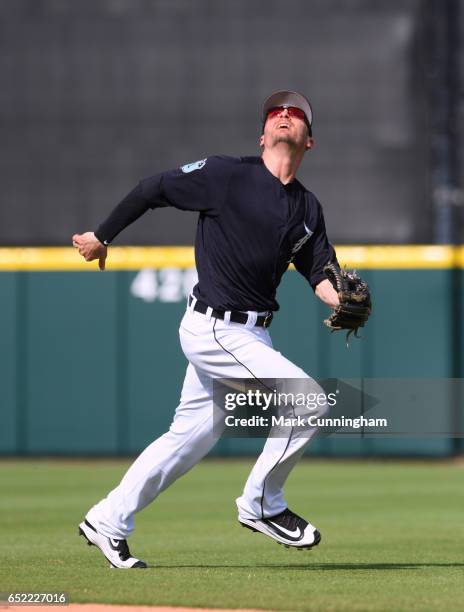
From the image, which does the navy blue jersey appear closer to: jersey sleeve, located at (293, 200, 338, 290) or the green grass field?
jersey sleeve, located at (293, 200, 338, 290)

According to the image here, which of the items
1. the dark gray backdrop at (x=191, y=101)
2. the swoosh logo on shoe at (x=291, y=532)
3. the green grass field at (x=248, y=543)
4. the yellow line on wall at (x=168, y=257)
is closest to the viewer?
the green grass field at (x=248, y=543)

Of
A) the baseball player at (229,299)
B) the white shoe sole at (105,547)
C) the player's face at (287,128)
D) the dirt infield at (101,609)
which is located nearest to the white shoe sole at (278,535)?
the baseball player at (229,299)

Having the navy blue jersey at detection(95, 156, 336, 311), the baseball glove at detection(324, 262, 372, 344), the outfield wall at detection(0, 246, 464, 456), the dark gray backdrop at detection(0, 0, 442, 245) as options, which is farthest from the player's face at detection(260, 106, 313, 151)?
the outfield wall at detection(0, 246, 464, 456)

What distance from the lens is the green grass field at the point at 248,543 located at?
475cm

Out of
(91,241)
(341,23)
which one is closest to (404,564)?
(91,241)

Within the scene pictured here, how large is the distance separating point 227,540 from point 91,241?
2.22 metres

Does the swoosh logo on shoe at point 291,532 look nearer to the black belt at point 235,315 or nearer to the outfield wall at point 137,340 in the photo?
the black belt at point 235,315

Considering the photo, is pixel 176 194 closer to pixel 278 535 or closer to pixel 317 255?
pixel 317 255

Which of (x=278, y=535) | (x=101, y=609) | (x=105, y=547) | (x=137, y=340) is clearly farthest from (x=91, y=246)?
(x=137, y=340)

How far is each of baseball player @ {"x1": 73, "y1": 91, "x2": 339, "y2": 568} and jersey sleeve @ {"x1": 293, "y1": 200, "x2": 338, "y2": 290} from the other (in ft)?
0.28

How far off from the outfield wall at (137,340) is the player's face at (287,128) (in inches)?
265

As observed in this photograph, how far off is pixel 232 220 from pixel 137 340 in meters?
7.04

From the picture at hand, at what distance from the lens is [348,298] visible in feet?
17.6

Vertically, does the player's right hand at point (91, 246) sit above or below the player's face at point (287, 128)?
below
